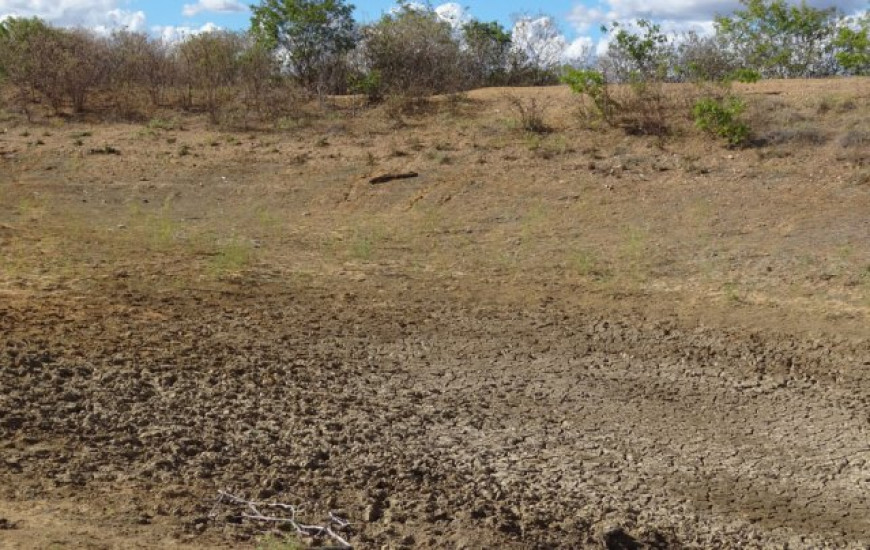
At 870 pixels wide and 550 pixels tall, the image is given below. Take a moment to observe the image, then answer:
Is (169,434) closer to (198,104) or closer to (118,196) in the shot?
(118,196)

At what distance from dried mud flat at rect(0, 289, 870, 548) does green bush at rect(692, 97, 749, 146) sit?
16.5 feet

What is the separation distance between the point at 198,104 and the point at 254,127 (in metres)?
1.86

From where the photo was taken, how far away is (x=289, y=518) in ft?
14.1

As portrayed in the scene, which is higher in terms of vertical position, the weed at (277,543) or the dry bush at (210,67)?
the dry bush at (210,67)

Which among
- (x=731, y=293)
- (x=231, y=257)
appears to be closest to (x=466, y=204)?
(x=231, y=257)

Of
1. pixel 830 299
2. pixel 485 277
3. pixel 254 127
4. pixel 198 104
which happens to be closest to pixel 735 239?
pixel 830 299

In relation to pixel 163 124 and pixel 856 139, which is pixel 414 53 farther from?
pixel 856 139

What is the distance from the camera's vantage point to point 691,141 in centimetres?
A: 1213

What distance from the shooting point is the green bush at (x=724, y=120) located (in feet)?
38.8

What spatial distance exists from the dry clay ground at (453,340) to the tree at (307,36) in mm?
4198

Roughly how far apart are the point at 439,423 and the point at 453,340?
1.44 metres

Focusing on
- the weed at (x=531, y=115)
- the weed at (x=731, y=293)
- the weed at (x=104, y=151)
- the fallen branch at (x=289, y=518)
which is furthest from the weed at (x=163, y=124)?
the fallen branch at (x=289, y=518)

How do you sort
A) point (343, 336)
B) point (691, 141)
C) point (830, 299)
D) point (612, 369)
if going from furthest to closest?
point (691, 141) → point (830, 299) → point (343, 336) → point (612, 369)

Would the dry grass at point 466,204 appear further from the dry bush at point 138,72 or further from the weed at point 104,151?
the dry bush at point 138,72
